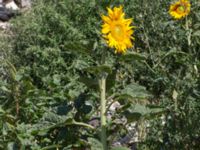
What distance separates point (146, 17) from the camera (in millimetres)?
5512

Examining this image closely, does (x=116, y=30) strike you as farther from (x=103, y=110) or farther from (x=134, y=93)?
(x=103, y=110)

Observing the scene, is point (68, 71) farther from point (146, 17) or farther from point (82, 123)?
point (82, 123)

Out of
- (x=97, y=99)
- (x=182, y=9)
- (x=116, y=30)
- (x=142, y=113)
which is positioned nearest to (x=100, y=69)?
(x=116, y=30)

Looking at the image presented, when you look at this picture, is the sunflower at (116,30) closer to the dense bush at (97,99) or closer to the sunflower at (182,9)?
the dense bush at (97,99)

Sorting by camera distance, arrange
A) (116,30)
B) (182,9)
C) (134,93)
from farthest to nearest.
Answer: (182,9)
(134,93)
(116,30)

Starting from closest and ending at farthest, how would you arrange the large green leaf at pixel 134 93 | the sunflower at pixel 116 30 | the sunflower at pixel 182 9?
the sunflower at pixel 116 30
the large green leaf at pixel 134 93
the sunflower at pixel 182 9

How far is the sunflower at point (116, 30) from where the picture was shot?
2850 millimetres

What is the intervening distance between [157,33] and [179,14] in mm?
779

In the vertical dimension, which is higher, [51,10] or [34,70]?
[51,10]

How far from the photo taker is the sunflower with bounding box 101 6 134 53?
2.85 metres

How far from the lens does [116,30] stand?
2863mm

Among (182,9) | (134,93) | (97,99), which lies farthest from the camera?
(182,9)

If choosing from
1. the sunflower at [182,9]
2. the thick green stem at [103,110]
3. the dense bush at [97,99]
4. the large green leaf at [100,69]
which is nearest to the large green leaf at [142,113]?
the dense bush at [97,99]

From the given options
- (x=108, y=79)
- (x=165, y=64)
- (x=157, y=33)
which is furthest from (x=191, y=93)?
(x=157, y=33)
